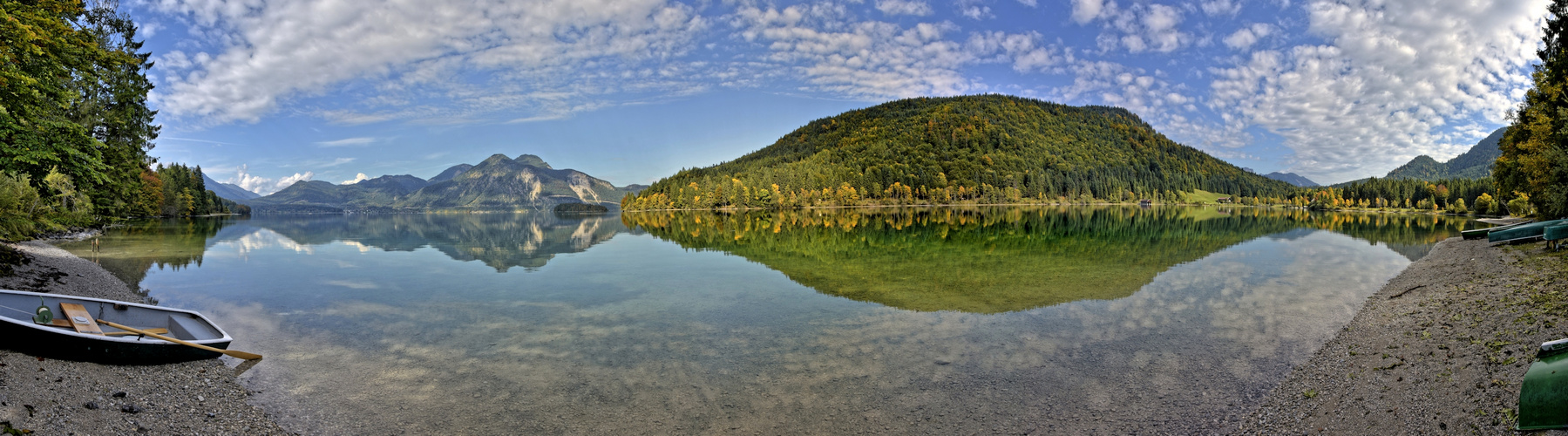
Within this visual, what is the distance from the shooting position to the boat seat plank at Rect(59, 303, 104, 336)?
458 inches

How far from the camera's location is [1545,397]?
628cm

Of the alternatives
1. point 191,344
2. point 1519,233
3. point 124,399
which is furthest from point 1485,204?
point 124,399

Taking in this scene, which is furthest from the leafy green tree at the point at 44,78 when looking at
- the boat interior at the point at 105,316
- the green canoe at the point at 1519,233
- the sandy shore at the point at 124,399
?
the green canoe at the point at 1519,233

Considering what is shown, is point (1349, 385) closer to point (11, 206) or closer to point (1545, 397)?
point (1545, 397)

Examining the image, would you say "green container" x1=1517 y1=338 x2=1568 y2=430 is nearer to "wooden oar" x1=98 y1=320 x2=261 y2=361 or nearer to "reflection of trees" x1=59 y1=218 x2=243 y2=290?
"wooden oar" x1=98 y1=320 x2=261 y2=361

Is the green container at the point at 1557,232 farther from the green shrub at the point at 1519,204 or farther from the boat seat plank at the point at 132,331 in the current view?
the green shrub at the point at 1519,204

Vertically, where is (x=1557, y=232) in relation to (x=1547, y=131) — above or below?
below

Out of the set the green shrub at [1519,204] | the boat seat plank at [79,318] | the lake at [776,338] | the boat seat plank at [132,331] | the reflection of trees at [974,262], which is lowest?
the lake at [776,338]

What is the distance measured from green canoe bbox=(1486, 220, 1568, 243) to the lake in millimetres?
3460

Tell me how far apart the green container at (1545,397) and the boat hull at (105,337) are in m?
20.2

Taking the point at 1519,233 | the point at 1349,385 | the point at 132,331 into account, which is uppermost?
the point at 1519,233

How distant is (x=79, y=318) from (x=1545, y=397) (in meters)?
23.0

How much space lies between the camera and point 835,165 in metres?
196

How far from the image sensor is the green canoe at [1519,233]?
2459 cm
